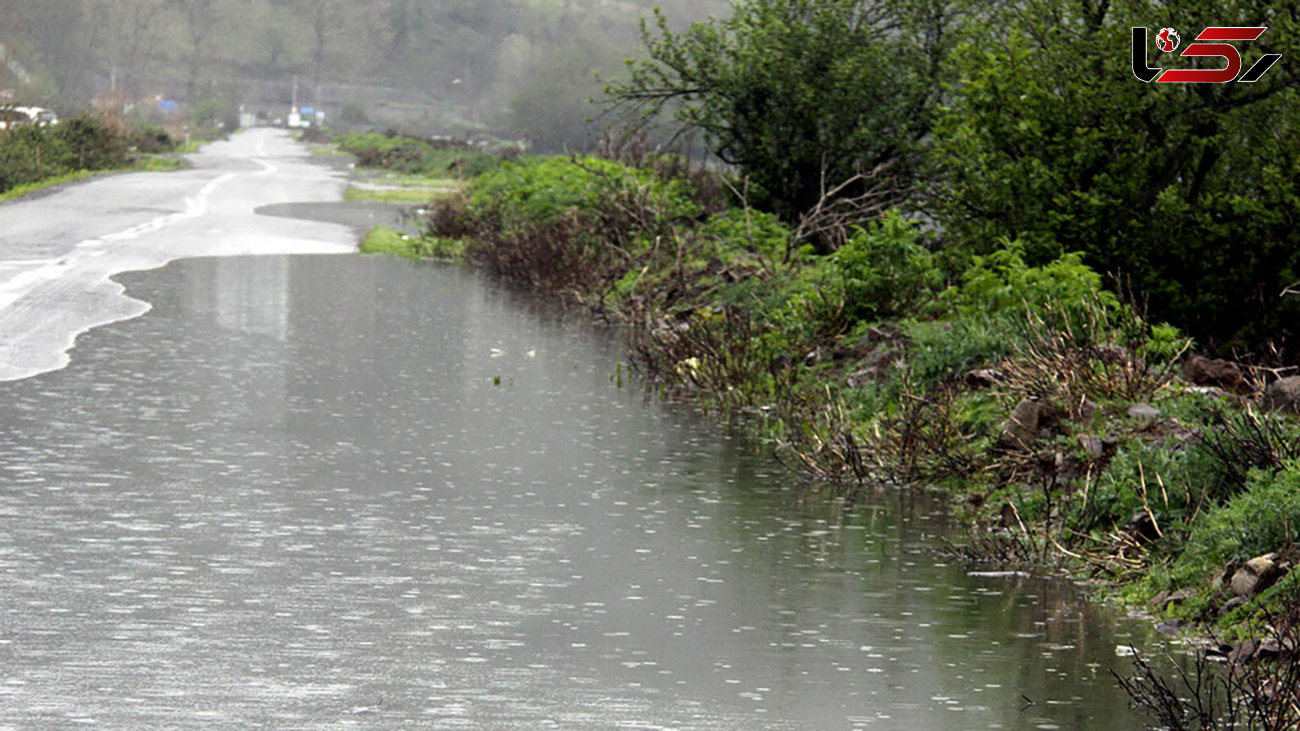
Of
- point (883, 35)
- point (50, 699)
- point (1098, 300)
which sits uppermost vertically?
point (883, 35)

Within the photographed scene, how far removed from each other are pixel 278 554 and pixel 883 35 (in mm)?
18634

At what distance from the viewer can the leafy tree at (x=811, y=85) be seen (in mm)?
25828

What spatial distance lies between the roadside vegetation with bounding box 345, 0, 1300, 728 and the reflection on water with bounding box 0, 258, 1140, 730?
569mm

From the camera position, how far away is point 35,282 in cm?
2339

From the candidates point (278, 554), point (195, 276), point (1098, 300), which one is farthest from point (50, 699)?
point (195, 276)

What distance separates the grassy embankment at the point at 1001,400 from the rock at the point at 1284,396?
159 millimetres

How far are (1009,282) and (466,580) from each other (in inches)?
297

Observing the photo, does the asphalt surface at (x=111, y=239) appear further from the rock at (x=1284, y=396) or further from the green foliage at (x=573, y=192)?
the rock at (x=1284, y=396)

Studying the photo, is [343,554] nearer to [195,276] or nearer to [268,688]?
[268,688]

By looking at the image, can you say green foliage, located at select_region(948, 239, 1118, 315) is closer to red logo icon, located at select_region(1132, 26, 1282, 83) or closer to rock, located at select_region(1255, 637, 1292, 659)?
red logo icon, located at select_region(1132, 26, 1282, 83)

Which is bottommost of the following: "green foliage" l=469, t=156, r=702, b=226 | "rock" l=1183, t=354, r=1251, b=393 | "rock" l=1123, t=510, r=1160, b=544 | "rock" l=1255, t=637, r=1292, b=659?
"rock" l=1255, t=637, r=1292, b=659

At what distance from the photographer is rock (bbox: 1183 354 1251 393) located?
13.2 metres

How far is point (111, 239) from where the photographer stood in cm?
3244

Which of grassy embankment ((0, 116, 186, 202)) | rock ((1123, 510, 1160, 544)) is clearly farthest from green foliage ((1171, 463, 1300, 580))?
grassy embankment ((0, 116, 186, 202))
